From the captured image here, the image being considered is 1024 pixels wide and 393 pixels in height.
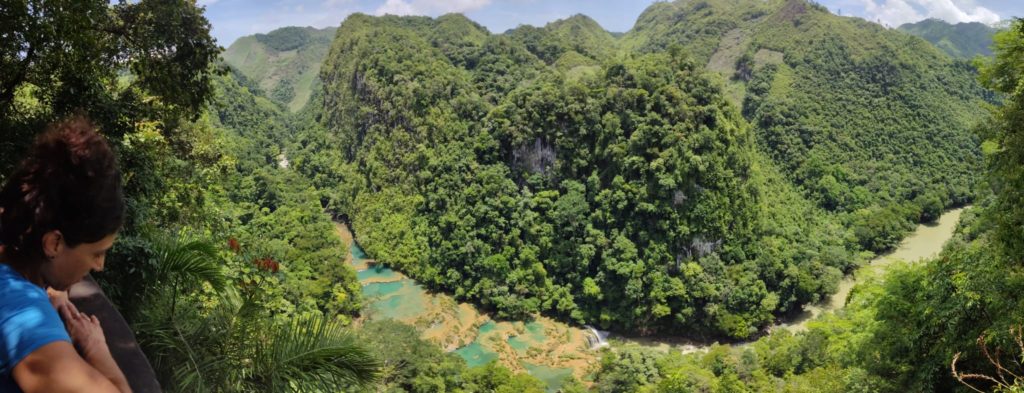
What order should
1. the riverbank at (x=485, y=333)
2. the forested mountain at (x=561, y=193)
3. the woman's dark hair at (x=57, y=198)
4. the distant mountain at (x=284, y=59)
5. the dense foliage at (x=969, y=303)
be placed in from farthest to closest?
the distant mountain at (x=284, y=59)
the riverbank at (x=485, y=333)
the dense foliage at (x=969, y=303)
the forested mountain at (x=561, y=193)
the woman's dark hair at (x=57, y=198)

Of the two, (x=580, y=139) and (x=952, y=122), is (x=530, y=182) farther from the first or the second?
(x=952, y=122)

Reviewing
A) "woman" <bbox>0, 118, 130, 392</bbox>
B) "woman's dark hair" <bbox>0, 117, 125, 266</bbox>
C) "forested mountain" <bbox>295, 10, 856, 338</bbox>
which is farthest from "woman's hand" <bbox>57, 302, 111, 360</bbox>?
"forested mountain" <bbox>295, 10, 856, 338</bbox>

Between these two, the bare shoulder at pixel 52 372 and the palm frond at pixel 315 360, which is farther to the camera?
the palm frond at pixel 315 360

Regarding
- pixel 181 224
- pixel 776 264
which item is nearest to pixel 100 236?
pixel 181 224

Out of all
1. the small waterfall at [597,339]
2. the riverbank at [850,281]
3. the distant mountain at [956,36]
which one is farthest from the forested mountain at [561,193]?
the distant mountain at [956,36]

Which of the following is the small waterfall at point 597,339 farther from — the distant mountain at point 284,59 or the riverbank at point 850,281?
the distant mountain at point 284,59

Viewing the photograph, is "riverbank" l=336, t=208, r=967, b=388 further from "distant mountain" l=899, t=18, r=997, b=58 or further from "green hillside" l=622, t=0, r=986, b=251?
"distant mountain" l=899, t=18, r=997, b=58

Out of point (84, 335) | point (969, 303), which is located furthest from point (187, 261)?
point (969, 303)
